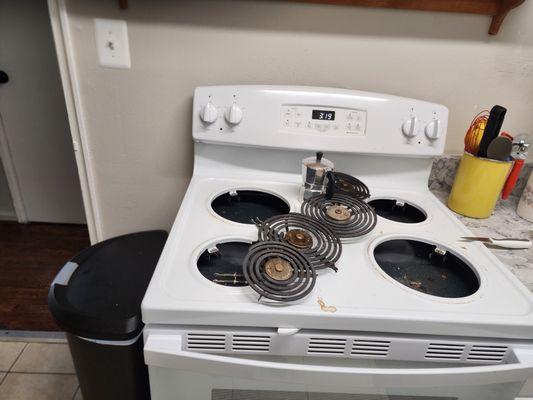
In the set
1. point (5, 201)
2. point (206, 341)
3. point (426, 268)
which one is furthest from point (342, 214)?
point (5, 201)

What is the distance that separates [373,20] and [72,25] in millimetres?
821

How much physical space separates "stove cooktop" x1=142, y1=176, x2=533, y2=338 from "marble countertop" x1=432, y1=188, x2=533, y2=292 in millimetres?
55

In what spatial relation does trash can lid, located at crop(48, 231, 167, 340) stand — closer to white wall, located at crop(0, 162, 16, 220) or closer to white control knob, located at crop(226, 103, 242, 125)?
white control knob, located at crop(226, 103, 242, 125)

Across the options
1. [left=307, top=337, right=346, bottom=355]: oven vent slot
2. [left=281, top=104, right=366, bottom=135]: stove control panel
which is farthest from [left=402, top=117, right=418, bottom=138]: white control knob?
[left=307, top=337, right=346, bottom=355]: oven vent slot

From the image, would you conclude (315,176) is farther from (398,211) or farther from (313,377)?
(313,377)

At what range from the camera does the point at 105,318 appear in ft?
2.43

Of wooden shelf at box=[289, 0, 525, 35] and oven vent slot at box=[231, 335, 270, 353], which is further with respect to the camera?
wooden shelf at box=[289, 0, 525, 35]

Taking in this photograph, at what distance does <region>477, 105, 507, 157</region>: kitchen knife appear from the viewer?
87cm

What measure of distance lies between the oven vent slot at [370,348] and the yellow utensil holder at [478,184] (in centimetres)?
56

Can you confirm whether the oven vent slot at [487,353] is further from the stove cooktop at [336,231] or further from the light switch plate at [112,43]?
the light switch plate at [112,43]

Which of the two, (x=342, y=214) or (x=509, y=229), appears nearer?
(x=342, y=214)

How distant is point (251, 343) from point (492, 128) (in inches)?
31.4

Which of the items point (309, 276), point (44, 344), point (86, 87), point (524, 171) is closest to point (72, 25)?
point (86, 87)

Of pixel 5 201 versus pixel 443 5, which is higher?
pixel 443 5
